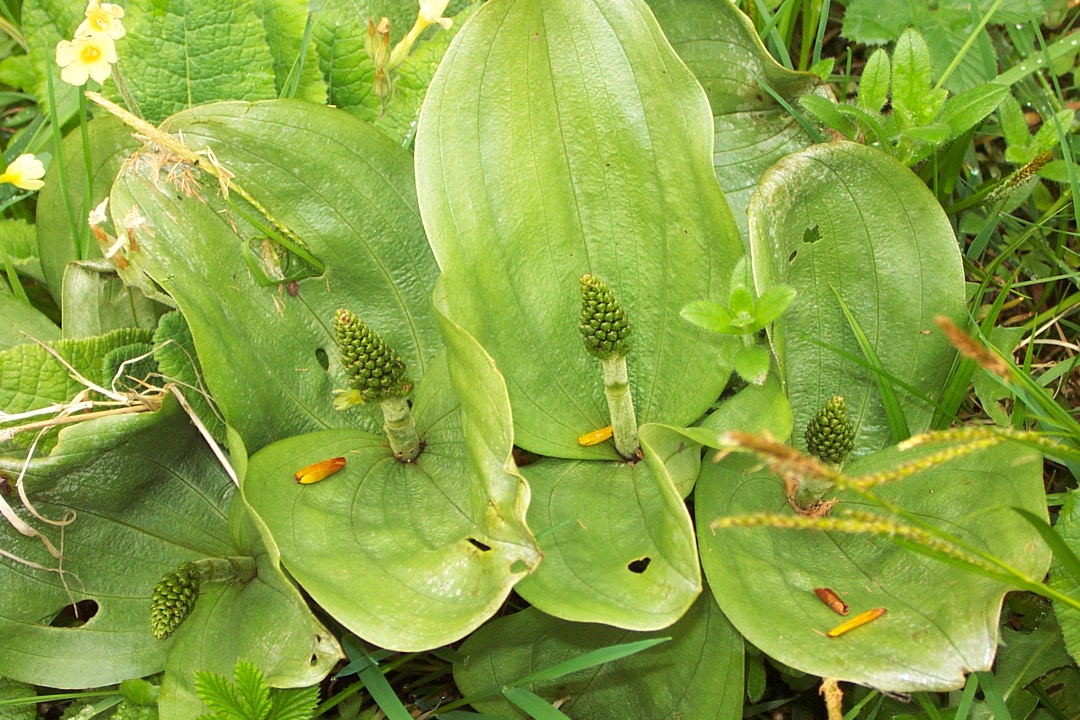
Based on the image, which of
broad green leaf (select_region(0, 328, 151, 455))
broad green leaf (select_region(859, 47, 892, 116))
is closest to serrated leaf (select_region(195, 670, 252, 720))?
broad green leaf (select_region(0, 328, 151, 455))

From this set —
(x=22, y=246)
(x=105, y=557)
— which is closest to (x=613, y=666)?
(x=105, y=557)

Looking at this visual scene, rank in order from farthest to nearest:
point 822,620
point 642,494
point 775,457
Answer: point 642,494 < point 822,620 < point 775,457

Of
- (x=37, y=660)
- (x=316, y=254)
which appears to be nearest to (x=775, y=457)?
(x=316, y=254)

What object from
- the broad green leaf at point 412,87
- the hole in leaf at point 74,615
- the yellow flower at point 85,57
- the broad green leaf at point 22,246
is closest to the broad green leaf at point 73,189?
the broad green leaf at point 22,246

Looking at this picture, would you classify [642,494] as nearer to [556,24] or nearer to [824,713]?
[824,713]

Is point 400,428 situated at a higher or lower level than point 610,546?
higher

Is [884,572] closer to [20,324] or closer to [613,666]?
[613,666]
